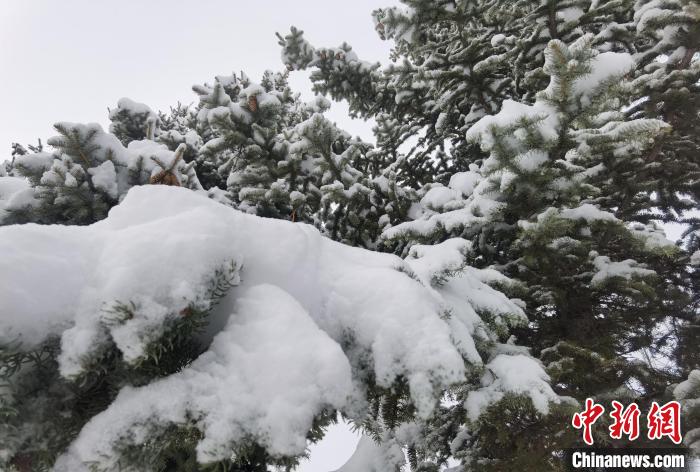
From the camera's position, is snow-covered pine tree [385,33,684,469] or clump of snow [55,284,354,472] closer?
clump of snow [55,284,354,472]

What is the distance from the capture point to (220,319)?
64.3 inches

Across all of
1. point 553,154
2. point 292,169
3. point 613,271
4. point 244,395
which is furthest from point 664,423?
point 292,169

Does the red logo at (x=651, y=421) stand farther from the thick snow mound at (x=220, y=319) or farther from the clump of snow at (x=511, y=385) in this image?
the thick snow mound at (x=220, y=319)

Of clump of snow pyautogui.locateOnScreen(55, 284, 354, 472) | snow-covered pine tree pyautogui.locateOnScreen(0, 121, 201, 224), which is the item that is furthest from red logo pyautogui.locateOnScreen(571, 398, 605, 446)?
snow-covered pine tree pyautogui.locateOnScreen(0, 121, 201, 224)

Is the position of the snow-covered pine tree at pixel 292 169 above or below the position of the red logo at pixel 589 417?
above

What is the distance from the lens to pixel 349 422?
1698 millimetres

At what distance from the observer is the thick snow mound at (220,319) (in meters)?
1.20

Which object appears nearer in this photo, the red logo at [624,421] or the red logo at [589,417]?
the red logo at [589,417]

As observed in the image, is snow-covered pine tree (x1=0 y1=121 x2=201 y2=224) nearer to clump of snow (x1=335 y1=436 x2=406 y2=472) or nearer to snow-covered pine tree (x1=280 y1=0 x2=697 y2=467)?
snow-covered pine tree (x1=280 y1=0 x2=697 y2=467)

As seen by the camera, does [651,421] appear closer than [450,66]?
Yes

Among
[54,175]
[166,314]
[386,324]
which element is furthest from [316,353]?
[54,175]

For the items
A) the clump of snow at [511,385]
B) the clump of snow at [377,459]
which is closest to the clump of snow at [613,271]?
the clump of snow at [511,385]

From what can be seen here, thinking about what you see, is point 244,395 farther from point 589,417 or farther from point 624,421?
point 624,421

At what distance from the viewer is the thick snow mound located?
120 cm
